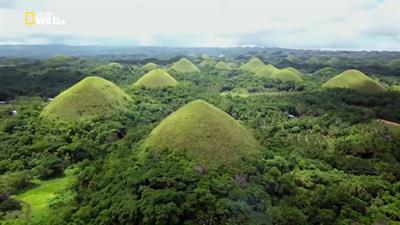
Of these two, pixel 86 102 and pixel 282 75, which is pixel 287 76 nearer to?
pixel 282 75

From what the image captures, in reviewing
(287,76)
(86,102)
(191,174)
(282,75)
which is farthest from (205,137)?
(282,75)

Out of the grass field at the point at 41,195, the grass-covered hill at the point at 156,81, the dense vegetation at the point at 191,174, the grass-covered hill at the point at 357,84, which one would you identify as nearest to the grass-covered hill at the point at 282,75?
the grass-covered hill at the point at 357,84

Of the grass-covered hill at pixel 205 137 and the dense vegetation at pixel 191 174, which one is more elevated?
the grass-covered hill at pixel 205 137

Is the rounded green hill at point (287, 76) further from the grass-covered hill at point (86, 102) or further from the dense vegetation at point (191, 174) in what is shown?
the grass-covered hill at point (86, 102)

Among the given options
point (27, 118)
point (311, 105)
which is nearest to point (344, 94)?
point (311, 105)

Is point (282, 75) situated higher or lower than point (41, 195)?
higher

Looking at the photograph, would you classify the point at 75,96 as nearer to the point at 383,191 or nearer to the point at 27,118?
the point at 27,118
